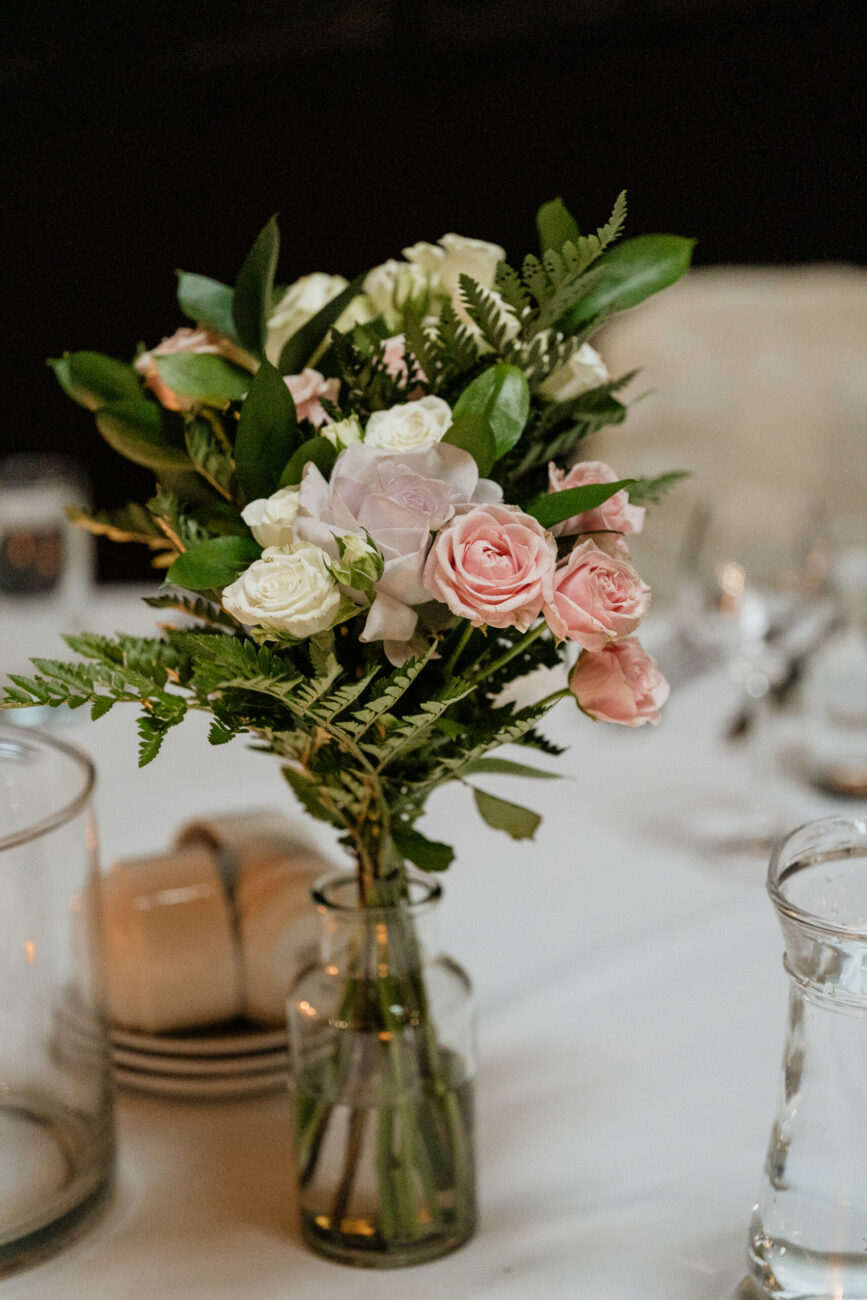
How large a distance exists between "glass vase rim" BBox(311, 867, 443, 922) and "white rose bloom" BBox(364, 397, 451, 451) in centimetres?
23

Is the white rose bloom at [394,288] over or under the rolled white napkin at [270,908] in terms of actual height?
over

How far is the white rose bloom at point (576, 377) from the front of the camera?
645 mm

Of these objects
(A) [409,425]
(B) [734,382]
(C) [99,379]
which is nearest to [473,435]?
(A) [409,425]

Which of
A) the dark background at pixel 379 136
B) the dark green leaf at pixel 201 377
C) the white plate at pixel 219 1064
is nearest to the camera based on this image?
the dark green leaf at pixel 201 377

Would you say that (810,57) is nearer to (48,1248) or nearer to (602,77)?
(602,77)

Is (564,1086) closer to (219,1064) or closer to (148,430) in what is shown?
(219,1064)

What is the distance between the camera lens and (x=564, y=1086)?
32.9 inches

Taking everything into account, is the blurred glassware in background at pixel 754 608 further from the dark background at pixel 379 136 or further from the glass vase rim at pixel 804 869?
the dark background at pixel 379 136

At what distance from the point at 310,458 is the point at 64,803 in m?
0.26

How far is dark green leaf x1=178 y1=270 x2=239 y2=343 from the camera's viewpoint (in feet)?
2.23

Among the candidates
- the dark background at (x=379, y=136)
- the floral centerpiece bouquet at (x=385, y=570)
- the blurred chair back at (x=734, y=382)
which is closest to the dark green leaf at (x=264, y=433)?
the floral centerpiece bouquet at (x=385, y=570)

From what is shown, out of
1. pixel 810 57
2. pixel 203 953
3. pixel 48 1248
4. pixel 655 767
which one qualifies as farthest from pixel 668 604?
pixel 48 1248

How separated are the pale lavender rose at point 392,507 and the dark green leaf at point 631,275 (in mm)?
127

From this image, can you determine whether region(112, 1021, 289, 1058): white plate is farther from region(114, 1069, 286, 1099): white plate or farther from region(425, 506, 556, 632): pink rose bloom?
region(425, 506, 556, 632): pink rose bloom
